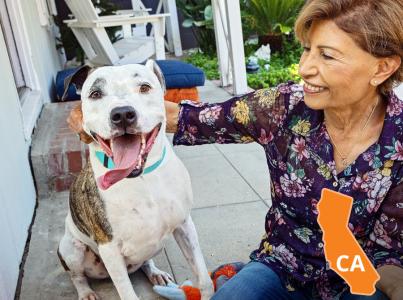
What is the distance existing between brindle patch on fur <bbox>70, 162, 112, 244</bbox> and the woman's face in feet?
3.56

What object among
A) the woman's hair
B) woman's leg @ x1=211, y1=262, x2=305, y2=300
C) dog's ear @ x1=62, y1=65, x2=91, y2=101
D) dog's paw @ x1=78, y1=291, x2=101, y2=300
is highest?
the woman's hair

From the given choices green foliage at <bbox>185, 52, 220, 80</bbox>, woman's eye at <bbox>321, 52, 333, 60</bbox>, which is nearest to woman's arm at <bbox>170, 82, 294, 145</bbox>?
woman's eye at <bbox>321, 52, 333, 60</bbox>

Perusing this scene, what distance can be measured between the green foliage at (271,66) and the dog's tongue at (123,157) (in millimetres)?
5874

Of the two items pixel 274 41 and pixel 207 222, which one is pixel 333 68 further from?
pixel 274 41

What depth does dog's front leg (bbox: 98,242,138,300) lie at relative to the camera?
2.22 meters

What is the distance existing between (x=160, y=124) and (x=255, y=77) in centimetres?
608

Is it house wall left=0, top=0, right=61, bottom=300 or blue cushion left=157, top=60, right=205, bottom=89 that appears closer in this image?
house wall left=0, top=0, right=61, bottom=300

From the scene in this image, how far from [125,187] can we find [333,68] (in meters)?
1.05

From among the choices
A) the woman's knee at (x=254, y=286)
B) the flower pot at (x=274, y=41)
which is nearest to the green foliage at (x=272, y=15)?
the flower pot at (x=274, y=41)

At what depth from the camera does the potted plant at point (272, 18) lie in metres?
9.38

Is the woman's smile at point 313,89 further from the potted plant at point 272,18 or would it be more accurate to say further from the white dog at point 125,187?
the potted plant at point 272,18

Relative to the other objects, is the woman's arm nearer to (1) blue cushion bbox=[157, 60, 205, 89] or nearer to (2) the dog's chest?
(2) the dog's chest

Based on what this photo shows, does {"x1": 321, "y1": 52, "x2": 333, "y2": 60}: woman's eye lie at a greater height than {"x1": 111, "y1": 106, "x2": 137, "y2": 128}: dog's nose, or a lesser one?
greater

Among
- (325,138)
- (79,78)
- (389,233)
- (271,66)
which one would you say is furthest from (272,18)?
(389,233)
